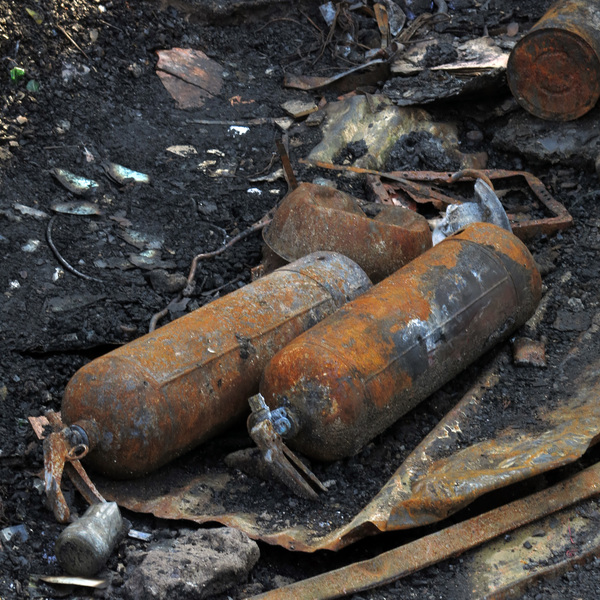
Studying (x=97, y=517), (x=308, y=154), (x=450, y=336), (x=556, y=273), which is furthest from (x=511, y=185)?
(x=97, y=517)

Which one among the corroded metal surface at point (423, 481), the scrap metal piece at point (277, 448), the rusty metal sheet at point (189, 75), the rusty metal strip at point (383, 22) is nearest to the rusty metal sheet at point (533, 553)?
the corroded metal surface at point (423, 481)

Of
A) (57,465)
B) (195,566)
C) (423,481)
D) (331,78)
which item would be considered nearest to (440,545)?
(423,481)

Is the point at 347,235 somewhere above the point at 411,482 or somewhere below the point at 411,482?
above

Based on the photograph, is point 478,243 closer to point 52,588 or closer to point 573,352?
point 573,352

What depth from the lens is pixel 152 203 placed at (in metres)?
6.36

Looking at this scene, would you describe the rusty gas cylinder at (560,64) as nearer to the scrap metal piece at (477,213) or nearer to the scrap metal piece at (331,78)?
the scrap metal piece at (477,213)

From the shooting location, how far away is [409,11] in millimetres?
8930

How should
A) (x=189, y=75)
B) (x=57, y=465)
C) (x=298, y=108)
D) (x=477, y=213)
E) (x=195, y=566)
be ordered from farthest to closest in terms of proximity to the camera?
(x=189, y=75)
(x=298, y=108)
(x=477, y=213)
(x=57, y=465)
(x=195, y=566)

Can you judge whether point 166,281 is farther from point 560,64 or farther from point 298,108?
point 560,64

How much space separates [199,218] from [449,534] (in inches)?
145

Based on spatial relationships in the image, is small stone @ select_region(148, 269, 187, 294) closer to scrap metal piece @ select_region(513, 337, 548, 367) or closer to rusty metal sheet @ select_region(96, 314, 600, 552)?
rusty metal sheet @ select_region(96, 314, 600, 552)

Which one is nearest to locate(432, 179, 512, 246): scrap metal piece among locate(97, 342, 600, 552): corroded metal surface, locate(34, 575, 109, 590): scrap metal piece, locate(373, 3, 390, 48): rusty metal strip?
locate(97, 342, 600, 552): corroded metal surface

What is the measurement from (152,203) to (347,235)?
6.48 ft

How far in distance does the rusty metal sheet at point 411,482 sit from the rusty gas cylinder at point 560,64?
3.13m
